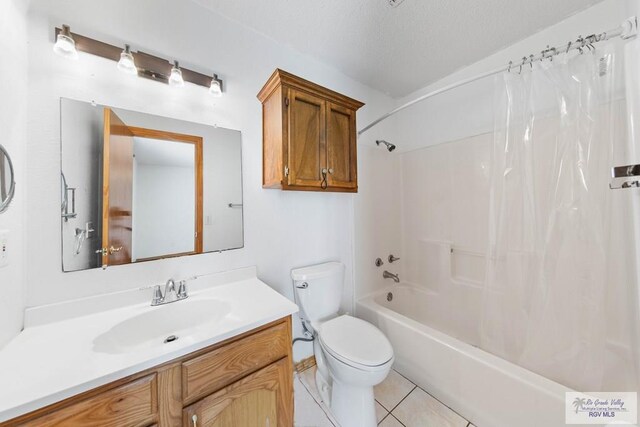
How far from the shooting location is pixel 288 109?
1.24 meters

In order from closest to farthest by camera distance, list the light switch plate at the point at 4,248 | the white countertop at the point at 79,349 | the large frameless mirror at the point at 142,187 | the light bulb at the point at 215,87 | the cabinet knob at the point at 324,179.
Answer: the white countertop at the point at 79,349 < the light switch plate at the point at 4,248 < the large frameless mirror at the point at 142,187 < the light bulb at the point at 215,87 < the cabinet knob at the point at 324,179

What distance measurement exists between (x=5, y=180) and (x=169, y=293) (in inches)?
26.6

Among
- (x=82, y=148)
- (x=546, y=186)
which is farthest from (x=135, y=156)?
(x=546, y=186)

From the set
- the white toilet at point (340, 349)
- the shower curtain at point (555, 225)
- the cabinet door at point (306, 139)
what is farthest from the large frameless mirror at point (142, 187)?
the shower curtain at point (555, 225)

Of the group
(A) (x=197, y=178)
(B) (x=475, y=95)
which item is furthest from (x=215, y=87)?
(B) (x=475, y=95)

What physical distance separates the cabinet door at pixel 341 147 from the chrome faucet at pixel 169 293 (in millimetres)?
972

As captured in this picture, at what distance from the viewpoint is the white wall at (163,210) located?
109 centimetres

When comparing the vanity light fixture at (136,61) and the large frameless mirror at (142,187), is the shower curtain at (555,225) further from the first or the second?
the vanity light fixture at (136,61)

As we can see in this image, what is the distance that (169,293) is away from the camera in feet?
3.51

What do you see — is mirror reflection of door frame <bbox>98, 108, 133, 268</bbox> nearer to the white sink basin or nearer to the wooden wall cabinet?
the white sink basin

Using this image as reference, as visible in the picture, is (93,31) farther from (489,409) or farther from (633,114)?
(489,409)

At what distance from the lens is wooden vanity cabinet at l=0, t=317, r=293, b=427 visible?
586 millimetres

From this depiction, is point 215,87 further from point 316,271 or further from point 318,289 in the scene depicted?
point 318,289

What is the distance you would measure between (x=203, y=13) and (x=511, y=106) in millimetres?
1787
